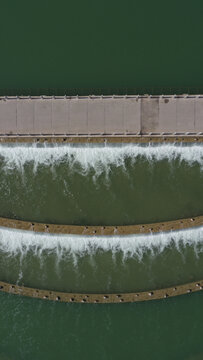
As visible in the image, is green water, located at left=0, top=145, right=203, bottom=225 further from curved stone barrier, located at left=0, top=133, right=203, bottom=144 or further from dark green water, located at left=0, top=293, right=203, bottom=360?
dark green water, located at left=0, top=293, right=203, bottom=360

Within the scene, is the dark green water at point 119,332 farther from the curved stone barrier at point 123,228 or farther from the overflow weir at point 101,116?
the overflow weir at point 101,116

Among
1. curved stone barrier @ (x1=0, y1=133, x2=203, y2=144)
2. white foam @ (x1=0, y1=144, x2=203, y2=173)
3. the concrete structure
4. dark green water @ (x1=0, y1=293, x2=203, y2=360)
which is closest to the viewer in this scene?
the concrete structure

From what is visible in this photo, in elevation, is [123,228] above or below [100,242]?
above

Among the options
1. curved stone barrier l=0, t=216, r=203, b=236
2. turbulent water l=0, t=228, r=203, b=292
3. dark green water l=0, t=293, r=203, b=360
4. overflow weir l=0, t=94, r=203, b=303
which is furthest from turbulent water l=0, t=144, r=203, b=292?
overflow weir l=0, t=94, r=203, b=303

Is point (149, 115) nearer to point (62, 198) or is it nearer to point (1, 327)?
point (62, 198)

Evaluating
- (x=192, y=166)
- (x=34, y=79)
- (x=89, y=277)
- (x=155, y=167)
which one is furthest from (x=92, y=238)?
(x=34, y=79)

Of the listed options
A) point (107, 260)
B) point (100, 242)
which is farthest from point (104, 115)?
point (107, 260)

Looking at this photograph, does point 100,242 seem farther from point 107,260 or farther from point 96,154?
point 96,154

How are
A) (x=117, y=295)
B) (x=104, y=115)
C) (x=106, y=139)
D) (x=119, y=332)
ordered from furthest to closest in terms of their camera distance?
(x=119, y=332) → (x=117, y=295) → (x=106, y=139) → (x=104, y=115)
